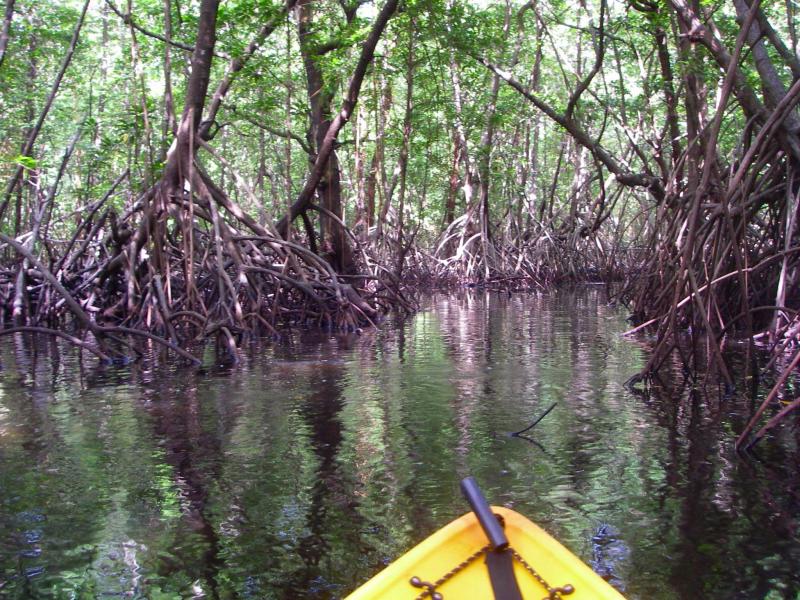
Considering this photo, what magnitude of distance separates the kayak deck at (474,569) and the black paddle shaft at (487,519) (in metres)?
0.04

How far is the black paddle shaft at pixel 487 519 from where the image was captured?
153 centimetres

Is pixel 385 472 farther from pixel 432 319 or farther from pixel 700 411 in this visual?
pixel 432 319

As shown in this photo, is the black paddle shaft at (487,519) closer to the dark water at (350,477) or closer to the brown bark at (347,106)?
the dark water at (350,477)

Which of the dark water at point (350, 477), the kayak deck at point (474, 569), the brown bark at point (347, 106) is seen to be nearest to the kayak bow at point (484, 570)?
the kayak deck at point (474, 569)

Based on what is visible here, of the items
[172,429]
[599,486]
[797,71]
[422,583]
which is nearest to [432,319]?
[797,71]

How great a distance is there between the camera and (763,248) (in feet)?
20.0

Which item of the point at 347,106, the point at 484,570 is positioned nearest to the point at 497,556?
the point at 484,570

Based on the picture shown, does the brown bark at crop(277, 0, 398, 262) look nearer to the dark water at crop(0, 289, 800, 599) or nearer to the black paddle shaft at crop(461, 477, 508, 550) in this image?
the dark water at crop(0, 289, 800, 599)

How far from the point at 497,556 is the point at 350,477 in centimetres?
154

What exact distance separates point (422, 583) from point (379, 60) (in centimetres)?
910

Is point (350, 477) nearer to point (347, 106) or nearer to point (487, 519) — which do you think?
point (487, 519)

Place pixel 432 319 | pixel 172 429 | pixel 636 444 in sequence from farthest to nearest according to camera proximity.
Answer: pixel 432 319
pixel 172 429
pixel 636 444

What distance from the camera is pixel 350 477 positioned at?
305 centimetres

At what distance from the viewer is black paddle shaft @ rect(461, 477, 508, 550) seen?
1529 millimetres
